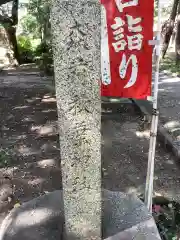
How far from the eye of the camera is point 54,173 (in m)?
4.01

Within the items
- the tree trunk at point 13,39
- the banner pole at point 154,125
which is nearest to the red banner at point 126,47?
the banner pole at point 154,125

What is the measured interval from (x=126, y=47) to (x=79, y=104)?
75 cm

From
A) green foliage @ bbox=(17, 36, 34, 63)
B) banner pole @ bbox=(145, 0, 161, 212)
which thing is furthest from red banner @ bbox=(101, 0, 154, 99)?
green foliage @ bbox=(17, 36, 34, 63)

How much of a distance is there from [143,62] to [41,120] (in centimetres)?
402

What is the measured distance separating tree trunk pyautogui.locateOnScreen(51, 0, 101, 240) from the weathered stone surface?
246mm

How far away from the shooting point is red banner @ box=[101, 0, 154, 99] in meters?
2.11

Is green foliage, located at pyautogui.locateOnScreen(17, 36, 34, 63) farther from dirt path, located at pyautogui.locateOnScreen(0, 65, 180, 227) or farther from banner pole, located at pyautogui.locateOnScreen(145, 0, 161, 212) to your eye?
banner pole, located at pyautogui.locateOnScreen(145, 0, 161, 212)

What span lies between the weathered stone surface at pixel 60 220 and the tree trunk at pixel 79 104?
0.81ft

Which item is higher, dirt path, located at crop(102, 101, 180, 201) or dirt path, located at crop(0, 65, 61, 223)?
dirt path, located at crop(0, 65, 61, 223)

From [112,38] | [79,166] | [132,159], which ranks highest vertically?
[112,38]

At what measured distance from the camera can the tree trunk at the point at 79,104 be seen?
5.15 feet

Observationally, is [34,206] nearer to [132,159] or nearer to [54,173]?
[54,173]

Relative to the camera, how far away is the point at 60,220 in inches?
89.7

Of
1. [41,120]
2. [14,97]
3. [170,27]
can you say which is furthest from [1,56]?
[41,120]
